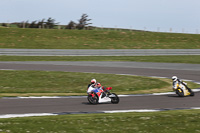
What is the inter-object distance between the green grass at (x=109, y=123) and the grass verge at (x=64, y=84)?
639cm

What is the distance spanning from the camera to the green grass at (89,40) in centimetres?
4401

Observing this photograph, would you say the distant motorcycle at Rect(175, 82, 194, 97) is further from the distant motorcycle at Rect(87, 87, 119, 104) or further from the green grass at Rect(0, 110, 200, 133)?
the green grass at Rect(0, 110, 200, 133)

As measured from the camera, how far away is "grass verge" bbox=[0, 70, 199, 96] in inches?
699

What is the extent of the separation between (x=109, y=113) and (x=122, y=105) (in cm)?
195

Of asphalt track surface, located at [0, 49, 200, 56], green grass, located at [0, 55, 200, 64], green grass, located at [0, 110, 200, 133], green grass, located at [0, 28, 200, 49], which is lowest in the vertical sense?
green grass, located at [0, 55, 200, 64]

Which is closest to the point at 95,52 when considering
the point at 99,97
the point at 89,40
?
the point at 89,40

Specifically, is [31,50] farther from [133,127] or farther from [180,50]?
[133,127]

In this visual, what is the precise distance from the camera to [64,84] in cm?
2027

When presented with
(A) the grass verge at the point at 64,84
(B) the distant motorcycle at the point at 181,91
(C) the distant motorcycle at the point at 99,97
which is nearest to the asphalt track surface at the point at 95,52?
(A) the grass verge at the point at 64,84

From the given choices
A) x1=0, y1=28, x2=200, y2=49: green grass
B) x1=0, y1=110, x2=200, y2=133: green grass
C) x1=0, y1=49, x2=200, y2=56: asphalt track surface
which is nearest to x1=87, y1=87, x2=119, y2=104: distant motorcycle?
x1=0, y1=110, x2=200, y2=133: green grass

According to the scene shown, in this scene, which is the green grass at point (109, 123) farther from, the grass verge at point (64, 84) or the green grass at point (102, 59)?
the green grass at point (102, 59)

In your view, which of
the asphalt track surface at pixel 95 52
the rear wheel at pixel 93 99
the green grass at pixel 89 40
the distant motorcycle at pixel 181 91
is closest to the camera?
the rear wheel at pixel 93 99

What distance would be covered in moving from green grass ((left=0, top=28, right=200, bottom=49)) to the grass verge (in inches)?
774

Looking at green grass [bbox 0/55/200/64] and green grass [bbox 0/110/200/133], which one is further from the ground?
green grass [bbox 0/110/200/133]
